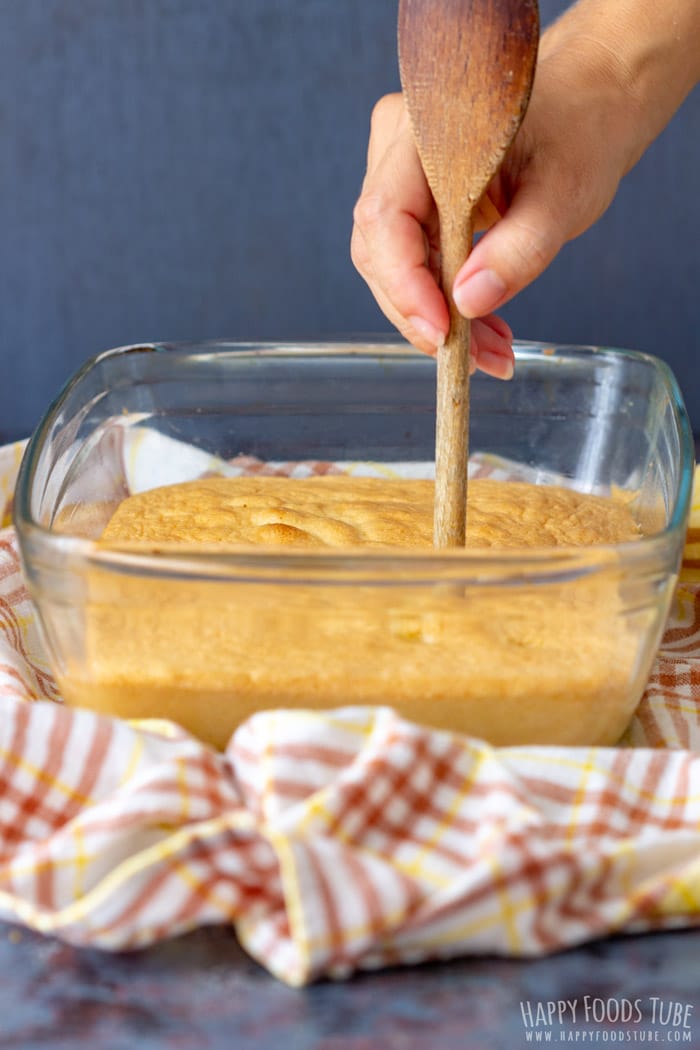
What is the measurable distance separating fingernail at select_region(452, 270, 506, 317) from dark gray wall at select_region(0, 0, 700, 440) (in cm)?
147

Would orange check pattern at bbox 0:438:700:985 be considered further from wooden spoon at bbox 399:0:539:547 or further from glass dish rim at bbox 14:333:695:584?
wooden spoon at bbox 399:0:539:547

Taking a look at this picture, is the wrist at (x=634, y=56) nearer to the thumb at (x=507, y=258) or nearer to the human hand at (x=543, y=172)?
the human hand at (x=543, y=172)

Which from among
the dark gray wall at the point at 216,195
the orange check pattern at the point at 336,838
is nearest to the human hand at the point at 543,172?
the orange check pattern at the point at 336,838

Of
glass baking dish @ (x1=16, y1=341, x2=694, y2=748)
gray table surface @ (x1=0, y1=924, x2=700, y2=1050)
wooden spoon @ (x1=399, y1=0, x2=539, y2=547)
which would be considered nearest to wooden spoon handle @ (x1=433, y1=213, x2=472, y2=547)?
wooden spoon @ (x1=399, y1=0, x2=539, y2=547)

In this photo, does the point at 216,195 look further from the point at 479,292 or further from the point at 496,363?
the point at 479,292

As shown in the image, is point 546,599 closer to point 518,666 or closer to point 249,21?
point 518,666

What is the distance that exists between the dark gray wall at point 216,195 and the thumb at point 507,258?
1423mm

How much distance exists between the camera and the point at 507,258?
81cm

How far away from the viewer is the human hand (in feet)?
2.70

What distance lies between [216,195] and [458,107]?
155cm

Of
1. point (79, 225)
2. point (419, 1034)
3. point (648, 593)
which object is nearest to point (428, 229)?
point (648, 593)

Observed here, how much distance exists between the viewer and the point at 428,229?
1.01 meters

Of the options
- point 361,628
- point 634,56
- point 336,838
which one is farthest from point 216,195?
point 336,838

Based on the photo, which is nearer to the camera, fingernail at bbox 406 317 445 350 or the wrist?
fingernail at bbox 406 317 445 350
